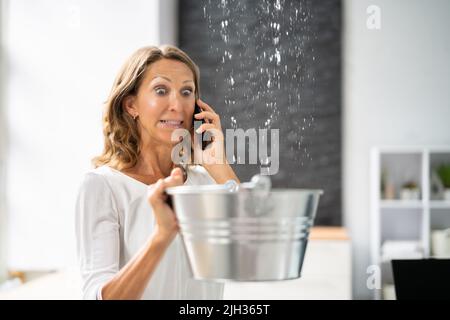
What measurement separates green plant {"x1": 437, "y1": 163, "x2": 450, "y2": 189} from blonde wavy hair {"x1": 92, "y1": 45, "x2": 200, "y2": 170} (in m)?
1.74

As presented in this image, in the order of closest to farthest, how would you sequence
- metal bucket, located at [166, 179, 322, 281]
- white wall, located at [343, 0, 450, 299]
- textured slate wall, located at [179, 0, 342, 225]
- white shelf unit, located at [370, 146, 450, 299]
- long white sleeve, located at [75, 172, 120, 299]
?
1. metal bucket, located at [166, 179, 322, 281]
2. long white sleeve, located at [75, 172, 120, 299]
3. textured slate wall, located at [179, 0, 342, 225]
4. white wall, located at [343, 0, 450, 299]
5. white shelf unit, located at [370, 146, 450, 299]

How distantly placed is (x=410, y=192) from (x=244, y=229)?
191 centimetres

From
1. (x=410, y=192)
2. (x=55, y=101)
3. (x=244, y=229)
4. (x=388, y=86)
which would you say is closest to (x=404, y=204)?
(x=410, y=192)

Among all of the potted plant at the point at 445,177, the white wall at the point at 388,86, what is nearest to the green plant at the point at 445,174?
the potted plant at the point at 445,177

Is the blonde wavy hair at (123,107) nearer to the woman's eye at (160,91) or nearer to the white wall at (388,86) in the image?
the woman's eye at (160,91)

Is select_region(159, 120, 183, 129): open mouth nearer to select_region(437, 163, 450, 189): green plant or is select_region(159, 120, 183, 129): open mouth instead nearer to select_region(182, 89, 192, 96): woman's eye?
select_region(182, 89, 192, 96): woman's eye

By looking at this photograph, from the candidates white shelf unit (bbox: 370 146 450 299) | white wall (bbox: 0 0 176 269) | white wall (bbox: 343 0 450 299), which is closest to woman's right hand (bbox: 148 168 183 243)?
white wall (bbox: 343 0 450 299)

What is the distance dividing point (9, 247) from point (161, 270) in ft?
1.70

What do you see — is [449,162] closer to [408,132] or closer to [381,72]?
[408,132]

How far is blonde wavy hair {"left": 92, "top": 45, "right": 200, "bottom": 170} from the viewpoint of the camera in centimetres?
76

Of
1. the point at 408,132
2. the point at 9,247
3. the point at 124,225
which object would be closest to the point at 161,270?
the point at 124,225

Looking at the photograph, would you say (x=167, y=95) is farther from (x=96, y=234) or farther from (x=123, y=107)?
(x=96, y=234)

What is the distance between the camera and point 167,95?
750 mm

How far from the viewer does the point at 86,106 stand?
1.22 m
